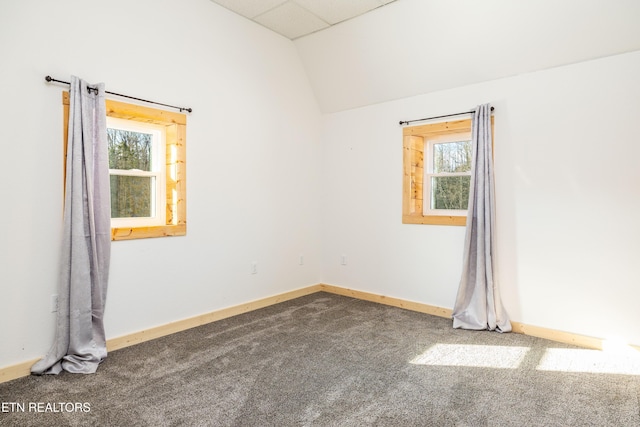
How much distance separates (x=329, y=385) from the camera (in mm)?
2457

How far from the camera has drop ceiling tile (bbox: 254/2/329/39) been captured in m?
3.73

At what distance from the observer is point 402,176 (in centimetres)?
427

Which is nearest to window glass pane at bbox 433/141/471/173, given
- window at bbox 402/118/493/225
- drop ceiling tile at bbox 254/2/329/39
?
window at bbox 402/118/493/225

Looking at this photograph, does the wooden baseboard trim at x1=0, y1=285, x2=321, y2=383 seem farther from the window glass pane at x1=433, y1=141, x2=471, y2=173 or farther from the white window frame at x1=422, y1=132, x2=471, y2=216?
the window glass pane at x1=433, y1=141, x2=471, y2=173

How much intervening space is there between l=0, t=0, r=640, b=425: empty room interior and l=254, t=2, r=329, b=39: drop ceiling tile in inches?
1.0

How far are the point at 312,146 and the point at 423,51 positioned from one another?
173cm

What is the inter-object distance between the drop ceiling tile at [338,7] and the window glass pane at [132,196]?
6.97 feet

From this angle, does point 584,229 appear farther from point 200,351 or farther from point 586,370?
point 200,351

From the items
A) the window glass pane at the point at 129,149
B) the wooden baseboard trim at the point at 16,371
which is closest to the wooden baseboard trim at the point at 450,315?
the window glass pane at the point at 129,149

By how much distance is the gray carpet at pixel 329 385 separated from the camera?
6.85 ft

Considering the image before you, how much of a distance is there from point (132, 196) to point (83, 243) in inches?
30.2

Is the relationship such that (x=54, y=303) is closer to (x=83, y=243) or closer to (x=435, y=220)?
(x=83, y=243)

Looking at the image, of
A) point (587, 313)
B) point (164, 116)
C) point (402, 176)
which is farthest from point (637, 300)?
point (164, 116)

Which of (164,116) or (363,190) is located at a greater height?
(164,116)
